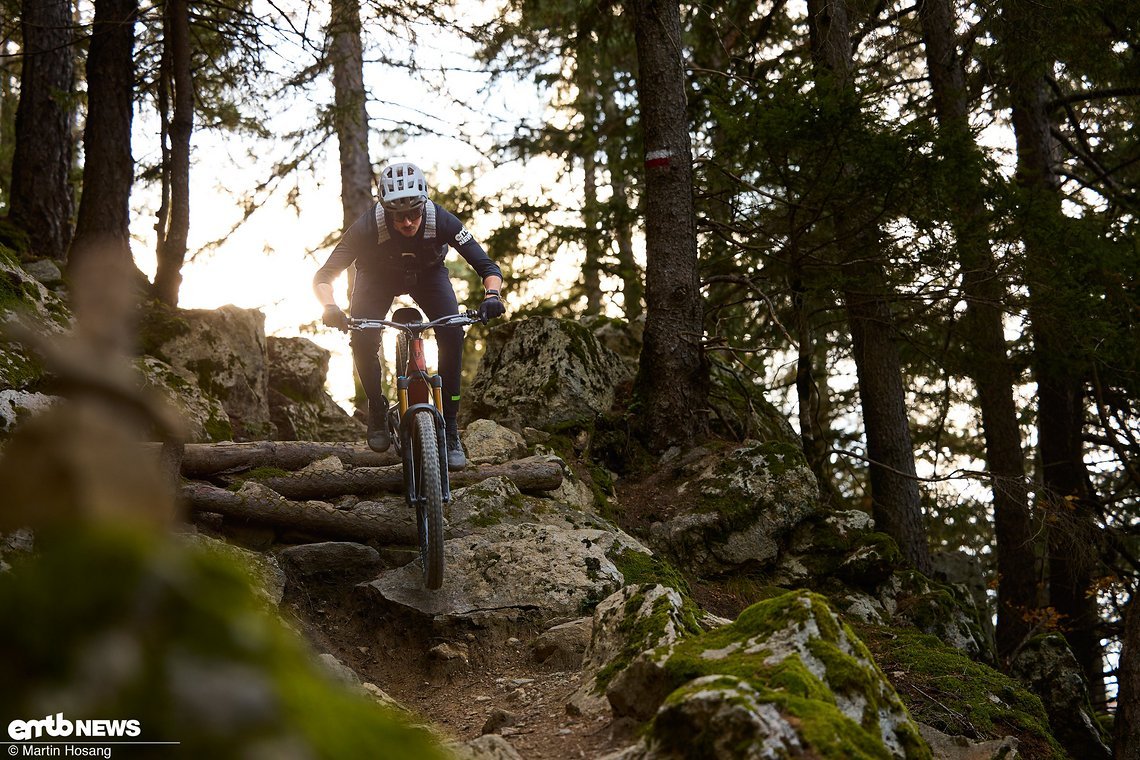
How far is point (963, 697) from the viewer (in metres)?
5.94

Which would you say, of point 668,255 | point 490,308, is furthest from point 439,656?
point 668,255

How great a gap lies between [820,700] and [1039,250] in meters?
8.03

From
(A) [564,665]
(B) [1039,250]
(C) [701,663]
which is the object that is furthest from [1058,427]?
(C) [701,663]

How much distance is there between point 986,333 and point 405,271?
7369 mm

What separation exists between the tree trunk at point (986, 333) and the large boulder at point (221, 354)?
25.4ft

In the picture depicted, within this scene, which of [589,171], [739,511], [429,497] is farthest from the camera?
[589,171]

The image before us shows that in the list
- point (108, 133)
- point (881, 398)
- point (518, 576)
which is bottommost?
point (518, 576)

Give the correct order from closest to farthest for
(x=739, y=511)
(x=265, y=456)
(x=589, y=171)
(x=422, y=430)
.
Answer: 1. (x=422, y=430)
2. (x=265, y=456)
3. (x=739, y=511)
4. (x=589, y=171)

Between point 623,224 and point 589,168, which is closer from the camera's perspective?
point 623,224

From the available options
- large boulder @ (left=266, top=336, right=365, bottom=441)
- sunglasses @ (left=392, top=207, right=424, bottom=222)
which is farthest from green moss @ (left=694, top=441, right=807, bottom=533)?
large boulder @ (left=266, top=336, right=365, bottom=441)

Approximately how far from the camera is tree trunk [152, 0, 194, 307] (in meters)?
9.88

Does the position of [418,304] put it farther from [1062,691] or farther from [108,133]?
[1062,691]

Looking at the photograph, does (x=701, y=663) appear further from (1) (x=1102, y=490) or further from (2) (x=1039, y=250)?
(1) (x=1102, y=490)

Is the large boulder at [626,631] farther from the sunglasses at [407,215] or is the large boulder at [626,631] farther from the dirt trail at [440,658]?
the sunglasses at [407,215]
